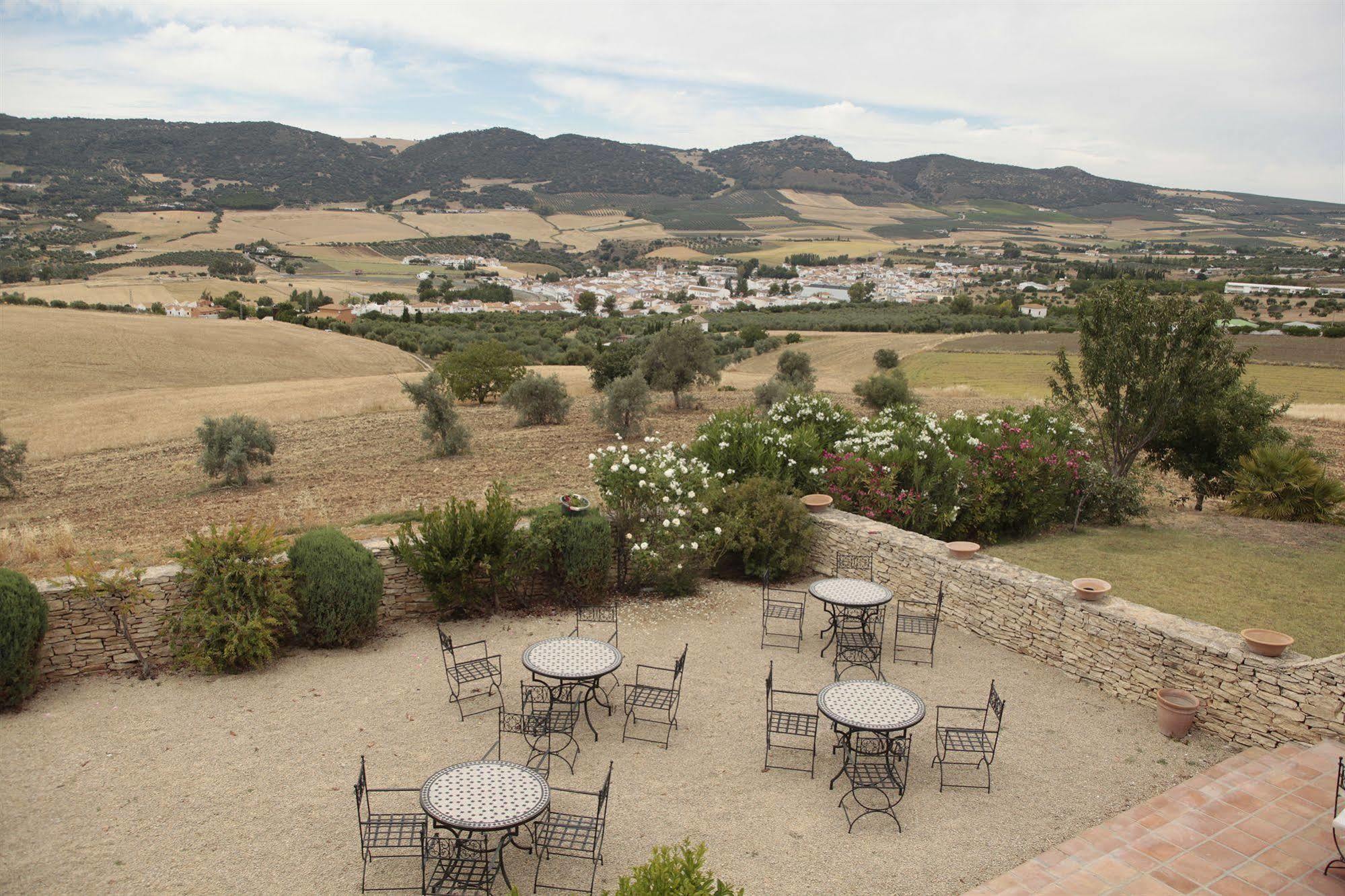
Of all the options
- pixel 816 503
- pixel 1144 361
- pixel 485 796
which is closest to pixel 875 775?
pixel 485 796

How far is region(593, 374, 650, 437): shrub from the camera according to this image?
2273cm

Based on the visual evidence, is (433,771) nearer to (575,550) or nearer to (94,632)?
(575,550)

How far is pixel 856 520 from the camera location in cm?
1123

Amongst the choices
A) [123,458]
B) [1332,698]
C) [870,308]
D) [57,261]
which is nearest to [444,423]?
[123,458]

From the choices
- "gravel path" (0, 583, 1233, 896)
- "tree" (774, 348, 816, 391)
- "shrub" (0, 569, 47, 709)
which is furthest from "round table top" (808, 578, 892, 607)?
"tree" (774, 348, 816, 391)

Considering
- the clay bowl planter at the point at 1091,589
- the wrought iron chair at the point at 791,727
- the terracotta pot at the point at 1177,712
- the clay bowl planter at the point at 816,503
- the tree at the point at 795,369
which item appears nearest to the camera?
the wrought iron chair at the point at 791,727

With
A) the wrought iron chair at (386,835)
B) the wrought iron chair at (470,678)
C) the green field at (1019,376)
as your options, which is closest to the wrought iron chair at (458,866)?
the wrought iron chair at (386,835)

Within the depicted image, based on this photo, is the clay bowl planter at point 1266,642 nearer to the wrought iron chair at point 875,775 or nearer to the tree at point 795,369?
the wrought iron chair at point 875,775

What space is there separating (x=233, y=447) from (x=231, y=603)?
11386 mm

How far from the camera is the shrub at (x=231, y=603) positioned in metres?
8.05

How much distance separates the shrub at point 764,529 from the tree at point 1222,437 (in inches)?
330

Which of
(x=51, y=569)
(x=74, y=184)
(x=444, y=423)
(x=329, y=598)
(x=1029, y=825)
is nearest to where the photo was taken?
(x=1029, y=825)

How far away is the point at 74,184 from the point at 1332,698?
173 m

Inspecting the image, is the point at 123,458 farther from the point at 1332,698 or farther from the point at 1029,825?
the point at 1332,698
